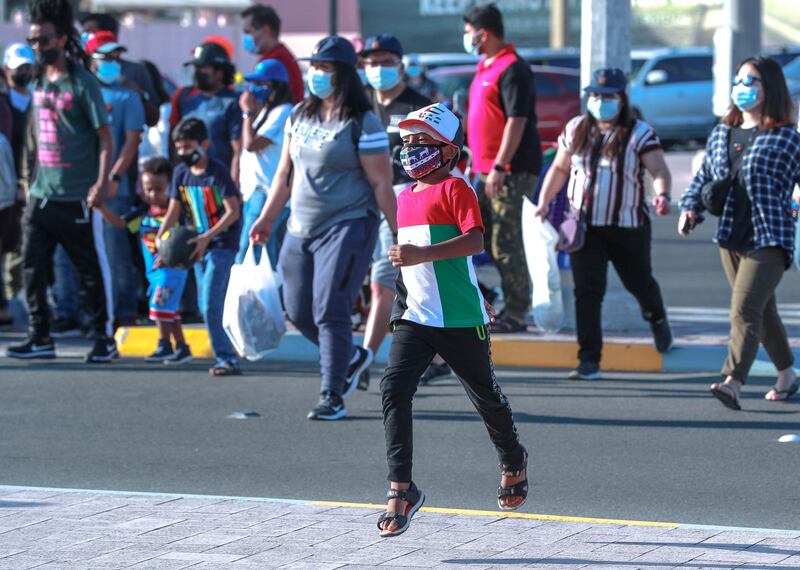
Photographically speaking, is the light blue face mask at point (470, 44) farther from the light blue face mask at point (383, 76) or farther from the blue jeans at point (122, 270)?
the blue jeans at point (122, 270)

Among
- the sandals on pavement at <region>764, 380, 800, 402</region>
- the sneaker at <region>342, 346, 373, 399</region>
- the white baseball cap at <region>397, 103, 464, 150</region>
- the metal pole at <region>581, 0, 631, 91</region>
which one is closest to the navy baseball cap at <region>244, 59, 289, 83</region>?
the metal pole at <region>581, 0, 631, 91</region>

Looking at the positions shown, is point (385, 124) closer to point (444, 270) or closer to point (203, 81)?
point (203, 81)

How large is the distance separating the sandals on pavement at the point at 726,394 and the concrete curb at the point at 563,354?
4.55ft

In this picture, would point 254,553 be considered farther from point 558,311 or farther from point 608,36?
point 608,36

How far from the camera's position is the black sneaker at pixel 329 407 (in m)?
8.44

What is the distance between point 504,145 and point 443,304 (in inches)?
181

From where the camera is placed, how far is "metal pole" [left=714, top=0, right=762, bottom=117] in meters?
13.0

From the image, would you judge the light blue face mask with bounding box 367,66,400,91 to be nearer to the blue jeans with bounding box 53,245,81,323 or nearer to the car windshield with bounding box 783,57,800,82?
the blue jeans with bounding box 53,245,81,323

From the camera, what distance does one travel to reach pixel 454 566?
5.38 meters

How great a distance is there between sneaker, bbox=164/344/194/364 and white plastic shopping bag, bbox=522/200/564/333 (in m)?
2.29

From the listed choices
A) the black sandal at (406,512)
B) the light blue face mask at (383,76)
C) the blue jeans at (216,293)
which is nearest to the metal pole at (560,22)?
the blue jeans at (216,293)

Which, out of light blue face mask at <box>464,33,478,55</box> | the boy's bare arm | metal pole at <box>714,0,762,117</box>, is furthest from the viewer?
metal pole at <box>714,0,762,117</box>

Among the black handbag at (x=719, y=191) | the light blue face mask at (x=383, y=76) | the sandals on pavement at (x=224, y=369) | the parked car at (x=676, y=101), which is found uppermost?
the light blue face mask at (x=383, y=76)

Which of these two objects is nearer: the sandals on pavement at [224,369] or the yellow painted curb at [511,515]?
the yellow painted curb at [511,515]
